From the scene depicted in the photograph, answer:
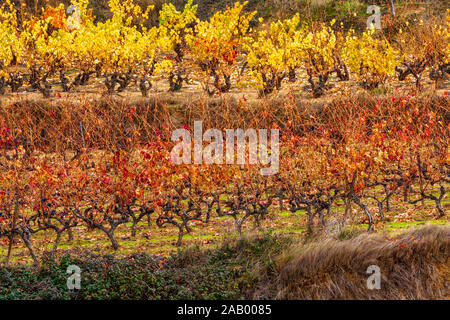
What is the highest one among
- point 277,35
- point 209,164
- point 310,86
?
point 277,35

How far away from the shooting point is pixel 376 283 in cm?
755

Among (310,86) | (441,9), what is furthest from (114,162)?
(441,9)

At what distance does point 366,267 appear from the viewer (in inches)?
302

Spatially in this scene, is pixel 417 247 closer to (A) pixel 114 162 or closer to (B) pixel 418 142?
(B) pixel 418 142

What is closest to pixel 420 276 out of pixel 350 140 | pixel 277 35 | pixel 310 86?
pixel 350 140

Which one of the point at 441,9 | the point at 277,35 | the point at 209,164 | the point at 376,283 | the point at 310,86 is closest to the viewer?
the point at 376,283

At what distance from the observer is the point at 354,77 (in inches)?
648

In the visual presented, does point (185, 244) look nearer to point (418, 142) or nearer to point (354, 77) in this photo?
point (418, 142)

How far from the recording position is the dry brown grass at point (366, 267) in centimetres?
748

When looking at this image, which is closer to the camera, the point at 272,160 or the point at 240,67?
the point at 272,160

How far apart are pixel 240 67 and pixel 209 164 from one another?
8441mm

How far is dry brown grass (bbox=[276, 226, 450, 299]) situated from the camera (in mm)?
7477
